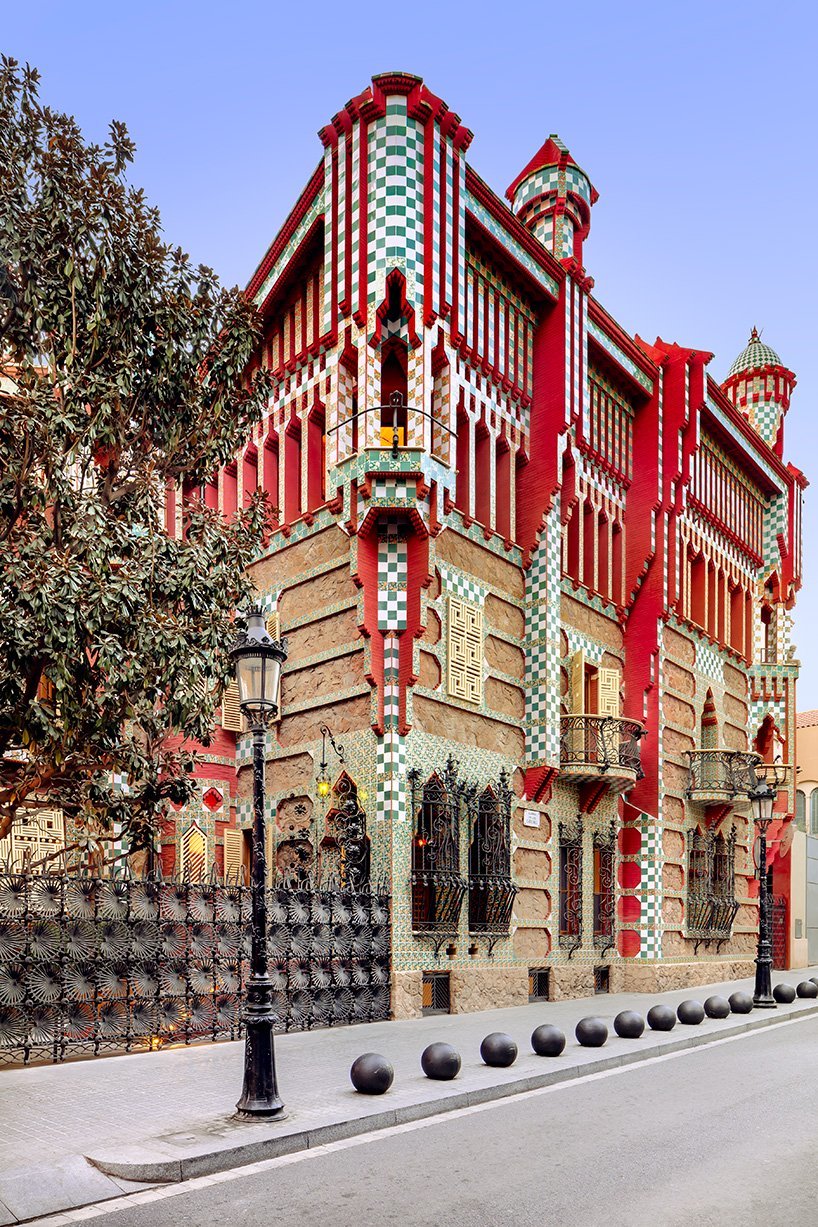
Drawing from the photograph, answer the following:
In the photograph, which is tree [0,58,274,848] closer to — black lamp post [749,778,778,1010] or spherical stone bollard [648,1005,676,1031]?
spherical stone bollard [648,1005,676,1031]

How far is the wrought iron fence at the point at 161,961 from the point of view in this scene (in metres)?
11.6

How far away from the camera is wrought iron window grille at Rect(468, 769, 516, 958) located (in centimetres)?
1806

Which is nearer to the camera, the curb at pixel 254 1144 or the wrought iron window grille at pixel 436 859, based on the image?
the curb at pixel 254 1144

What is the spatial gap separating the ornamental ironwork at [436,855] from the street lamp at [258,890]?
7662mm

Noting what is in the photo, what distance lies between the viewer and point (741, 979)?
92.2ft

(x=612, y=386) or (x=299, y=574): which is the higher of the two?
(x=612, y=386)

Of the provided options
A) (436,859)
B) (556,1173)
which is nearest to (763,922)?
(436,859)

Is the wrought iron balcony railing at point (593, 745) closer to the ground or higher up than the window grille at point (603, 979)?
higher up

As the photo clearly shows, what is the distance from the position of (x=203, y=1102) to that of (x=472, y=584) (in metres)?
10.8

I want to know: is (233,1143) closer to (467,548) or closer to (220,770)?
(467,548)

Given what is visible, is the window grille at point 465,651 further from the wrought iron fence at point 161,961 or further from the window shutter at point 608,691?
the window shutter at point 608,691

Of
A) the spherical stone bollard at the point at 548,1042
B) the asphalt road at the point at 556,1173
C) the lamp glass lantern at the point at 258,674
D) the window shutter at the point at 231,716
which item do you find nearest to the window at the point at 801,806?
the window shutter at the point at 231,716

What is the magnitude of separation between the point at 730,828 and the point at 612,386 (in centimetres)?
1192

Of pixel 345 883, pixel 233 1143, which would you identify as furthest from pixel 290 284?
pixel 233 1143
